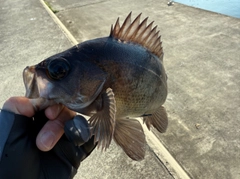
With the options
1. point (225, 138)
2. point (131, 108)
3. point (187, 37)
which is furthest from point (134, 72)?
point (187, 37)

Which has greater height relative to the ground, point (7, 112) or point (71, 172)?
point (7, 112)

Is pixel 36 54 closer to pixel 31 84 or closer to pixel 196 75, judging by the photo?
pixel 196 75

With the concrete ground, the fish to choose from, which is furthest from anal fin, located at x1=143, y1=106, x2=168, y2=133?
the concrete ground

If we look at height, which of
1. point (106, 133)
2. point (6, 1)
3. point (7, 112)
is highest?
point (106, 133)

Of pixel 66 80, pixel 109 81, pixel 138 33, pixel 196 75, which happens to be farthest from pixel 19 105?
pixel 196 75

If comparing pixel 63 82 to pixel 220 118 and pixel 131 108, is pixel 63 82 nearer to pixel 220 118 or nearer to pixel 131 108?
pixel 131 108

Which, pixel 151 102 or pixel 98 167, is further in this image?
pixel 98 167

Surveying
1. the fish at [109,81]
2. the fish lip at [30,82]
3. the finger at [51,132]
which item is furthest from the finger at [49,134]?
the fish lip at [30,82]

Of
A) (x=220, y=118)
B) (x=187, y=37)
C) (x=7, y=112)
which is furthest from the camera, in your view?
(x=187, y=37)
